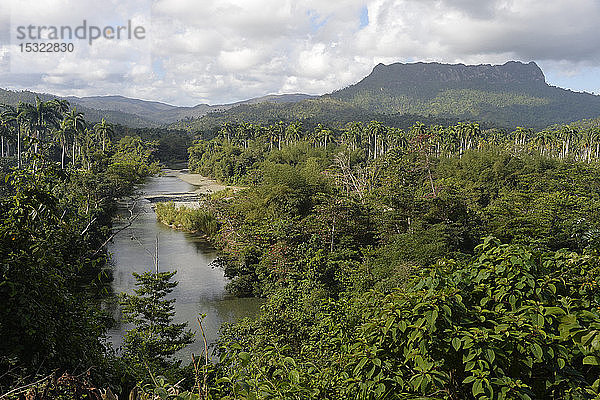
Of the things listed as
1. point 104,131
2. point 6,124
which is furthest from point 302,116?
point 6,124

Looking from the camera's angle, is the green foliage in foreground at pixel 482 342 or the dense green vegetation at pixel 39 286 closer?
the green foliage in foreground at pixel 482 342

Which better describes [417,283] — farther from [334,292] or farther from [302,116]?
[302,116]

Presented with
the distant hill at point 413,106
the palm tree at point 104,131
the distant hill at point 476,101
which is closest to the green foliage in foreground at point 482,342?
the palm tree at point 104,131

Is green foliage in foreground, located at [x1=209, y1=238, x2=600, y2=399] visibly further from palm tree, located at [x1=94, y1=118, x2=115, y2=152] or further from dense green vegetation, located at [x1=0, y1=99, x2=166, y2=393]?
palm tree, located at [x1=94, y1=118, x2=115, y2=152]

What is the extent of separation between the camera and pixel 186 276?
16.4 meters

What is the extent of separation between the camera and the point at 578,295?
99.6 inches

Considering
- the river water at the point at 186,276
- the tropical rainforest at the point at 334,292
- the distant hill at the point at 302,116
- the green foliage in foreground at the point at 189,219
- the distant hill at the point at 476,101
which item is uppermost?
the distant hill at the point at 476,101

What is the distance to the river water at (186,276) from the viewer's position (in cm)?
1234

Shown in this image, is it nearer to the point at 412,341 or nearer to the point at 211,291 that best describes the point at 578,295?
the point at 412,341

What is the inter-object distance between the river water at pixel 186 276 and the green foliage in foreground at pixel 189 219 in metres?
0.56

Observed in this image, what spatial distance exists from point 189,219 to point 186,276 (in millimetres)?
7731

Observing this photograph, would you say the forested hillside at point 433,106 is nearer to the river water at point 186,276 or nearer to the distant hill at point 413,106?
the distant hill at point 413,106

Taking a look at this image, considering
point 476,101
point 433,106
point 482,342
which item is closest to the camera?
point 482,342

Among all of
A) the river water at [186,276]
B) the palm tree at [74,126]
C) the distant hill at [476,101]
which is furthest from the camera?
the distant hill at [476,101]
